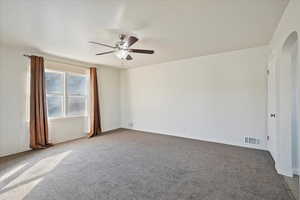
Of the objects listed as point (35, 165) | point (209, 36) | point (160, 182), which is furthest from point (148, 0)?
point (35, 165)

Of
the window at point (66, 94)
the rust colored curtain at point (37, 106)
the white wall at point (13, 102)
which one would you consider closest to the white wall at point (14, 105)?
the white wall at point (13, 102)

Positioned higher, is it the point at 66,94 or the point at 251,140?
the point at 66,94

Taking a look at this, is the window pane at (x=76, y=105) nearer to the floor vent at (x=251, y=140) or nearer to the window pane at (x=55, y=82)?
the window pane at (x=55, y=82)

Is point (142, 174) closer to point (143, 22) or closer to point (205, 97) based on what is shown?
point (143, 22)

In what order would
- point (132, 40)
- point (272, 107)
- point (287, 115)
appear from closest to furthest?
point (287, 115) < point (132, 40) < point (272, 107)

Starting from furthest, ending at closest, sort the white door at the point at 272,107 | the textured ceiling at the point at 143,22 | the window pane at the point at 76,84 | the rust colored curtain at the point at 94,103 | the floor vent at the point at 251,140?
the rust colored curtain at the point at 94,103 < the window pane at the point at 76,84 < the floor vent at the point at 251,140 < the white door at the point at 272,107 < the textured ceiling at the point at 143,22

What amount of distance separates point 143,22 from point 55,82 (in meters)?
3.40

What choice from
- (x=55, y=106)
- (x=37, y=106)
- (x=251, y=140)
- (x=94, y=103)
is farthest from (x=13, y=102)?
(x=251, y=140)

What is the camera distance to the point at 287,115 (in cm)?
239

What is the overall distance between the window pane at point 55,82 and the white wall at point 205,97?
2.44 metres

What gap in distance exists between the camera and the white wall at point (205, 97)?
3732 millimetres

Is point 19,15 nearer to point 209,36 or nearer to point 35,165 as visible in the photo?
point 35,165

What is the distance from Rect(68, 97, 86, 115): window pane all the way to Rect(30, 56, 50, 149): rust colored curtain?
34.1 inches

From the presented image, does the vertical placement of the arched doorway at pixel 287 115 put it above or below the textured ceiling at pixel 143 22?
below
